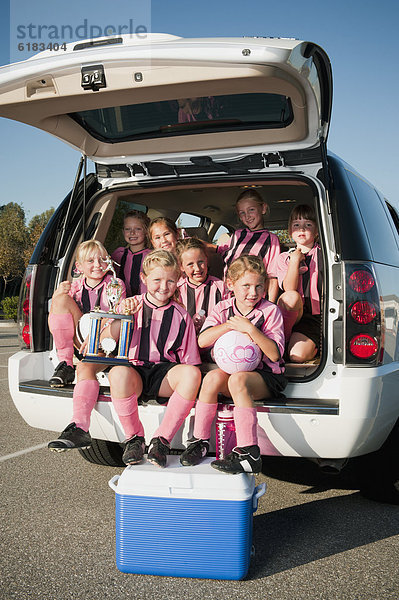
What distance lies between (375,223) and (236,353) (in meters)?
1.14

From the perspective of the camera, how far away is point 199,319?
12.2 ft

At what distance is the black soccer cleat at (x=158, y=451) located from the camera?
8.87 ft

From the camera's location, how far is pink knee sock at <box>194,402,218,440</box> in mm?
2906

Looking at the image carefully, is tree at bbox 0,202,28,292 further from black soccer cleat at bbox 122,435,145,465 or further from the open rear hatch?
black soccer cleat at bbox 122,435,145,465

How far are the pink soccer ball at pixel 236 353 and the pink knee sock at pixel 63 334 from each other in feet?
2.94

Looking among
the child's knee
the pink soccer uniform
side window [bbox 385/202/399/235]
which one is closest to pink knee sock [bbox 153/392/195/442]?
the child's knee

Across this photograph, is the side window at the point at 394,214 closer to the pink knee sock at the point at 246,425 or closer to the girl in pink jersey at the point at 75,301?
the girl in pink jersey at the point at 75,301

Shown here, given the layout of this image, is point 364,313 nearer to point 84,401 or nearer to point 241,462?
point 241,462

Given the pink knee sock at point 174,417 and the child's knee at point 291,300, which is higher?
the child's knee at point 291,300

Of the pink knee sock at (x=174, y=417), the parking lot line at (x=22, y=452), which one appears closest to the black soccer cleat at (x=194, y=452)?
the pink knee sock at (x=174, y=417)

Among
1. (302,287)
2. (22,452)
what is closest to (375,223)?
(302,287)

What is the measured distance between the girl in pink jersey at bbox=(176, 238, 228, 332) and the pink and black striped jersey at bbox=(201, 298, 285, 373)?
38 cm

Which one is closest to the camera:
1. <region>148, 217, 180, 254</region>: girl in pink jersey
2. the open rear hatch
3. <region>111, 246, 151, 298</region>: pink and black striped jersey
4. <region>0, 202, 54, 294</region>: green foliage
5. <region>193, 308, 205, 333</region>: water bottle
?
the open rear hatch

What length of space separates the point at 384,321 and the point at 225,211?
270 centimetres
